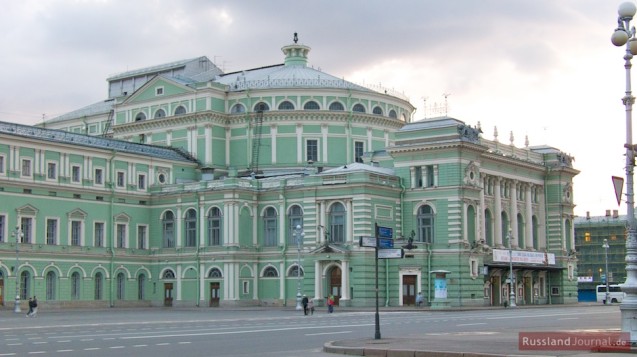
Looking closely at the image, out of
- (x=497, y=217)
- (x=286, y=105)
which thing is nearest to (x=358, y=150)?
(x=286, y=105)

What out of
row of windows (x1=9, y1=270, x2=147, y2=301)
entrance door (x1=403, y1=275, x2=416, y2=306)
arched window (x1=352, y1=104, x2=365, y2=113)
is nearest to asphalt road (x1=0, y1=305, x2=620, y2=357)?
row of windows (x1=9, y1=270, x2=147, y2=301)

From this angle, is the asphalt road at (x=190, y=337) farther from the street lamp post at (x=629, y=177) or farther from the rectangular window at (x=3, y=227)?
the rectangular window at (x=3, y=227)

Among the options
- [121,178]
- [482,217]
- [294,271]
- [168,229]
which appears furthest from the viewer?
[168,229]

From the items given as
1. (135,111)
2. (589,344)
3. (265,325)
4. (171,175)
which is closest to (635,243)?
(589,344)

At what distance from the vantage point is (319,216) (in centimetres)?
9206

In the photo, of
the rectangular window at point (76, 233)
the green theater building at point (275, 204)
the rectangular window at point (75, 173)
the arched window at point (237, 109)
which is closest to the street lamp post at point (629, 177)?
the green theater building at point (275, 204)

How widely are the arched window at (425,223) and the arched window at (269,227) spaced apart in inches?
559

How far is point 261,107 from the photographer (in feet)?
352

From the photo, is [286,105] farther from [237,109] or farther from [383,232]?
[383,232]

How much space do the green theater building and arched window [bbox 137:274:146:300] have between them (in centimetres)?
15

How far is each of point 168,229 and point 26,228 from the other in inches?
636

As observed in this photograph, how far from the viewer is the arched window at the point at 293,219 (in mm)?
94125

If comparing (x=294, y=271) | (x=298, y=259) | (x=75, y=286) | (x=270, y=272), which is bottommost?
(x=75, y=286)
